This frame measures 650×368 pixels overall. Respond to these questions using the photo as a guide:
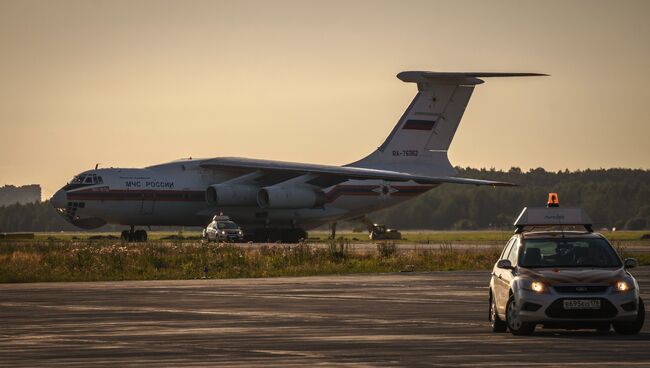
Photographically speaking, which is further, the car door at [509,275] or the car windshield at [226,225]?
the car windshield at [226,225]

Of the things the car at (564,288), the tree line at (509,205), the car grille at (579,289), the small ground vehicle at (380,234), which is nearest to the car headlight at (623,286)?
the car at (564,288)

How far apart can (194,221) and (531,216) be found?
172ft

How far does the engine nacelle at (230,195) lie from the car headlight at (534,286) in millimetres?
51187

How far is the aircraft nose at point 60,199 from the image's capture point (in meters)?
69.0

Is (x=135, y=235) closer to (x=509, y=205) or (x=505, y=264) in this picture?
(x=509, y=205)

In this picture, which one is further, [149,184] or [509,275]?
[149,184]

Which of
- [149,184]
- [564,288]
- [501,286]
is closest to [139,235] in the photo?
[149,184]

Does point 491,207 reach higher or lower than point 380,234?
higher

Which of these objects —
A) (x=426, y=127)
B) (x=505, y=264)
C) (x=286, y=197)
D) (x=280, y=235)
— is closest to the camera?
(x=505, y=264)

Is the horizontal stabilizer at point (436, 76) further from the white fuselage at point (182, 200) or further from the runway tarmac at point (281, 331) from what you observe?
the runway tarmac at point (281, 331)

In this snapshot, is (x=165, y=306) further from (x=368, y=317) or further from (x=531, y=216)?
(x=531, y=216)

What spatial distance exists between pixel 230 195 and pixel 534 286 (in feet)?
169

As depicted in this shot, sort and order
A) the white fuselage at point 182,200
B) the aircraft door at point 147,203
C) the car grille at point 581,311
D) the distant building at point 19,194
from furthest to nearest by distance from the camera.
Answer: the distant building at point 19,194 → the aircraft door at point 147,203 → the white fuselage at point 182,200 → the car grille at point 581,311

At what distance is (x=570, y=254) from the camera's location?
818 inches
